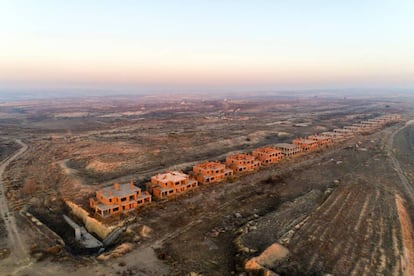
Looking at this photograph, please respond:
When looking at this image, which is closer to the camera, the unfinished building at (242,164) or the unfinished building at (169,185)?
the unfinished building at (169,185)

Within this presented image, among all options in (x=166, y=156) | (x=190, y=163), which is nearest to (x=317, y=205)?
(x=190, y=163)

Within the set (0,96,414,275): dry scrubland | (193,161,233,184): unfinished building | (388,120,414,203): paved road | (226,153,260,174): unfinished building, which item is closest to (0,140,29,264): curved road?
(0,96,414,275): dry scrubland

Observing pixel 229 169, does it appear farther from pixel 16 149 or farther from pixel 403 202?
pixel 16 149

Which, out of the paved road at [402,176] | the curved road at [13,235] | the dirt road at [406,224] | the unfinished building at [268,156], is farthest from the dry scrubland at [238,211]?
the unfinished building at [268,156]

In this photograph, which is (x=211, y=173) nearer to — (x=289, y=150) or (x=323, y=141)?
(x=289, y=150)

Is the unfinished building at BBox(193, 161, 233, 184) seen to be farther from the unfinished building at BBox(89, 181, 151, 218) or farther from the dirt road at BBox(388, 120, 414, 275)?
the dirt road at BBox(388, 120, 414, 275)

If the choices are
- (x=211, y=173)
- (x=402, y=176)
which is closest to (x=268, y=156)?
(x=211, y=173)

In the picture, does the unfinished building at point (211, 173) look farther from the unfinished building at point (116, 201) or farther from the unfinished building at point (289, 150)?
the unfinished building at point (289, 150)
